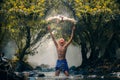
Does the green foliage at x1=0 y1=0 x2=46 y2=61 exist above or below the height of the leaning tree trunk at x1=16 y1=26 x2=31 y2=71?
above

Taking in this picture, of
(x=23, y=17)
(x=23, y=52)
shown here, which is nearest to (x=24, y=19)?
(x=23, y=17)

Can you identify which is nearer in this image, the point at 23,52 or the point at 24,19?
the point at 24,19

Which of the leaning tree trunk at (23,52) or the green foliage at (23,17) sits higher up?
the green foliage at (23,17)

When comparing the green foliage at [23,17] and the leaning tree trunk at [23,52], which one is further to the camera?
the leaning tree trunk at [23,52]

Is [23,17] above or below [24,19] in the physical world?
above

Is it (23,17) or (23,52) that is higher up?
(23,17)

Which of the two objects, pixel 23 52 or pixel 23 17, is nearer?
pixel 23 17

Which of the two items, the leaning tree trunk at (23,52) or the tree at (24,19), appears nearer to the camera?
the tree at (24,19)

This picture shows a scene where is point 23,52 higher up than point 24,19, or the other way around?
point 24,19

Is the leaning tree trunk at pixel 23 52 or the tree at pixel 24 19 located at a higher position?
the tree at pixel 24 19

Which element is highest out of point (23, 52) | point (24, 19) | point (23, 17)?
point (23, 17)

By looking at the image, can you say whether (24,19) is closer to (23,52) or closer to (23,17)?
(23,17)

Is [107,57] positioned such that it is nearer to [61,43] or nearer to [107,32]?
[107,32]

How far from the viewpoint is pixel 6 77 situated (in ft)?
45.2
